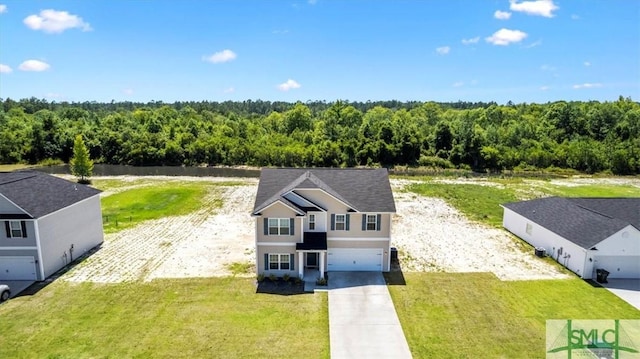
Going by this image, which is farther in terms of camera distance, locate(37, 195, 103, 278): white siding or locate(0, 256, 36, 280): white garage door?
locate(37, 195, 103, 278): white siding

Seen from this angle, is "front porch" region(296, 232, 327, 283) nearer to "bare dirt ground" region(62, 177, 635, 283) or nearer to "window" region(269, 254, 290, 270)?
"window" region(269, 254, 290, 270)

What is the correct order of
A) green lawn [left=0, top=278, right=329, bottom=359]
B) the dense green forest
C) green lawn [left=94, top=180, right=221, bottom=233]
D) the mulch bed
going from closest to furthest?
green lawn [left=0, top=278, right=329, bottom=359], the mulch bed, green lawn [left=94, top=180, right=221, bottom=233], the dense green forest

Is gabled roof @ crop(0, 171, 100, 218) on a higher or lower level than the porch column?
higher

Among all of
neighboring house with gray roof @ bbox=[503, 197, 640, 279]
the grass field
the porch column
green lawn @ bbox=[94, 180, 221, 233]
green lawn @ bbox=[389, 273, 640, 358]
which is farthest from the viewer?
the grass field

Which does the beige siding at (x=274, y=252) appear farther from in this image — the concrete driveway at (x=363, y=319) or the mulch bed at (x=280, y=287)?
the concrete driveway at (x=363, y=319)

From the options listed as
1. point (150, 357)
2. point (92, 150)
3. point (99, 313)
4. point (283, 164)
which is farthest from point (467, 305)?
point (92, 150)

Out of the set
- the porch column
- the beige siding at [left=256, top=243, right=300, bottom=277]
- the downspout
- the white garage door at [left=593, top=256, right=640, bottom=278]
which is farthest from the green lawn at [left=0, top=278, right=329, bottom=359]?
the white garage door at [left=593, top=256, right=640, bottom=278]

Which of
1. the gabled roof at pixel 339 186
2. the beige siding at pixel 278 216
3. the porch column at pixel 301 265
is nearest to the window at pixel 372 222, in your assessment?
the gabled roof at pixel 339 186
